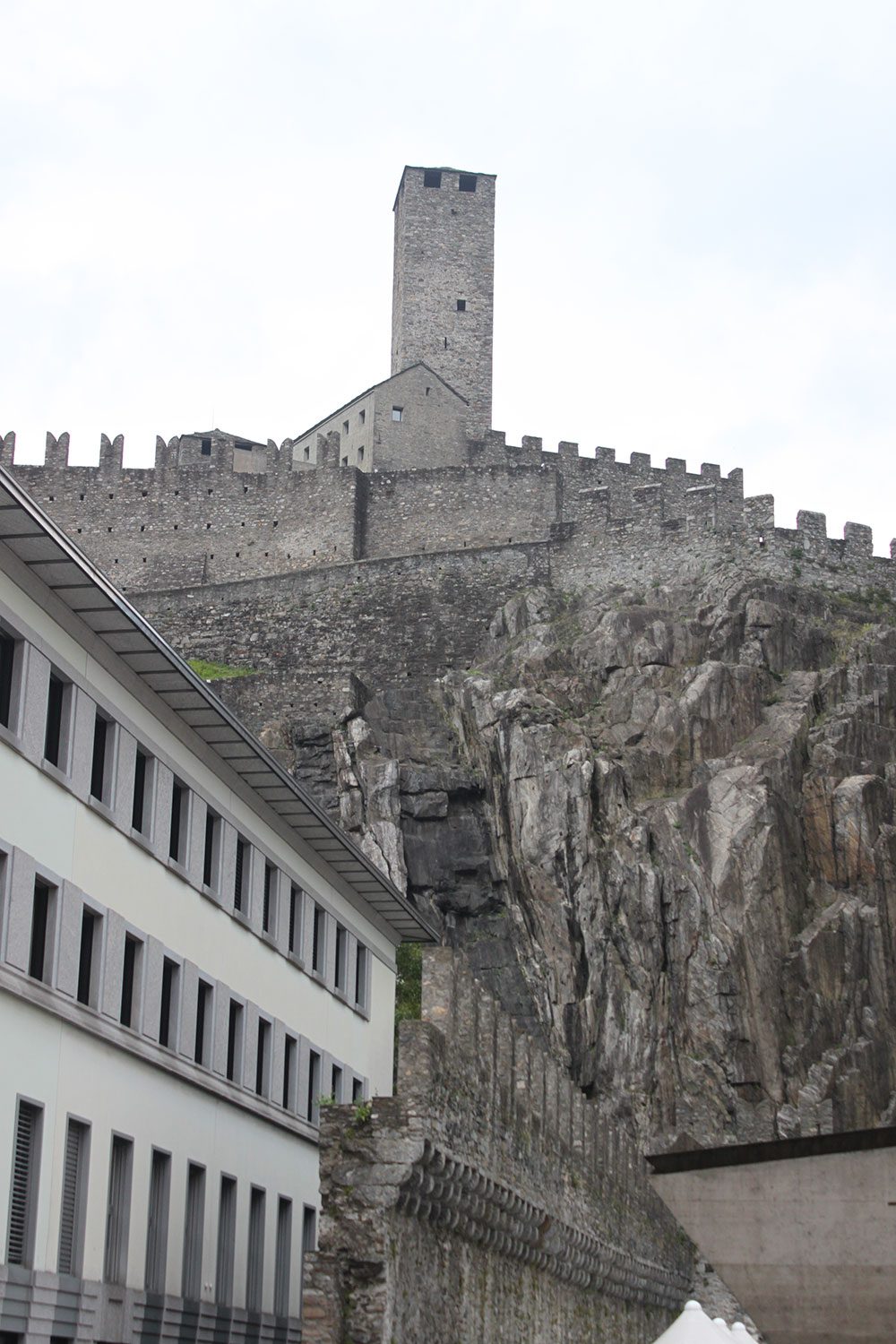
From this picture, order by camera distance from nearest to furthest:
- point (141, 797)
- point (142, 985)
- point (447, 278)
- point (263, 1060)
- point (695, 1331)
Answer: point (695, 1331), point (142, 985), point (141, 797), point (263, 1060), point (447, 278)

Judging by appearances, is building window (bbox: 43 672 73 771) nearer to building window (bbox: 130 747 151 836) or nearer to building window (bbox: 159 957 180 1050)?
building window (bbox: 130 747 151 836)

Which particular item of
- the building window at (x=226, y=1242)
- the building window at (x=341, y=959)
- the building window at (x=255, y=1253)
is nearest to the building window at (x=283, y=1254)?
the building window at (x=255, y=1253)

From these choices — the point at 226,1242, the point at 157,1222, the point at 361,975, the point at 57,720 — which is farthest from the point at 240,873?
the point at 57,720

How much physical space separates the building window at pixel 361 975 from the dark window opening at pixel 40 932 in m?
14.5

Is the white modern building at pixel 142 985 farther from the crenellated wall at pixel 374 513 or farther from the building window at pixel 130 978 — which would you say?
the crenellated wall at pixel 374 513

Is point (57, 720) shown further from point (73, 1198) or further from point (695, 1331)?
point (695, 1331)

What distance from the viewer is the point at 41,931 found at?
75.3 ft

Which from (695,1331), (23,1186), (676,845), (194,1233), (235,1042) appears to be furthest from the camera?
(676,845)

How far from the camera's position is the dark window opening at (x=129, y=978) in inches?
1005

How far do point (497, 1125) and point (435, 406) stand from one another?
4422cm

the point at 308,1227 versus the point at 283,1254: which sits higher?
the point at 308,1227

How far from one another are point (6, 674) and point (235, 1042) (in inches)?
381

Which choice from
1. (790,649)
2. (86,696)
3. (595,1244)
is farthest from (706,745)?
(86,696)

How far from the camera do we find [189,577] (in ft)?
199
